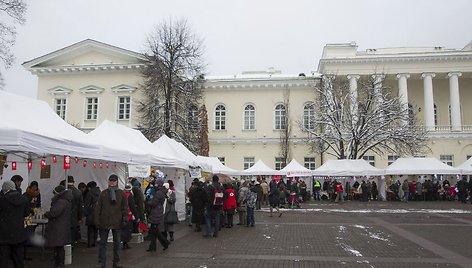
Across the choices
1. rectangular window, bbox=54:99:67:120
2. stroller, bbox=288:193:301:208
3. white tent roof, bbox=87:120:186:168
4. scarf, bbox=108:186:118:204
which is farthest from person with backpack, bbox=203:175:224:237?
rectangular window, bbox=54:99:67:120

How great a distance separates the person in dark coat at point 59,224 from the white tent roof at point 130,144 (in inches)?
153

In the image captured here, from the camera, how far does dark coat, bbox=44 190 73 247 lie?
7910 millimetres

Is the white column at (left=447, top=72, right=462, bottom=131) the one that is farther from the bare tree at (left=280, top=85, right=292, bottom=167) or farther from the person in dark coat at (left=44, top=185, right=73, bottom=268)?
the person in dark coat at (left=44, top=185, right=73, bottom=268)

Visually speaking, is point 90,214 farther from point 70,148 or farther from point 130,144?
point 130,144

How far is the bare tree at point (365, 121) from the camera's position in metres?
34.7

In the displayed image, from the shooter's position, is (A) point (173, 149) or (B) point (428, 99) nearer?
(A) point (173, 149)

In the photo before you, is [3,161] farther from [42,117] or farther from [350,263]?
[350,263]

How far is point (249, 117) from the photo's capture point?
155ft

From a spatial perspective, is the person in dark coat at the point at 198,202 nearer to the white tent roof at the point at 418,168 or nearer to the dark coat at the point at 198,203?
the dark coat at the point at 198,203

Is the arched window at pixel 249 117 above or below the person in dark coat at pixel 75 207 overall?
above

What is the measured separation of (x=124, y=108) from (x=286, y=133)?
17.2m

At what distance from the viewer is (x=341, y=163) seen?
32.3 meters

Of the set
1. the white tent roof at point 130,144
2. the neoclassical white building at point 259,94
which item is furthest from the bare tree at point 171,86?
the white tent roof at point 130,144

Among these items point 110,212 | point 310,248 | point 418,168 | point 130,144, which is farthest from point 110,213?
point 418,168
